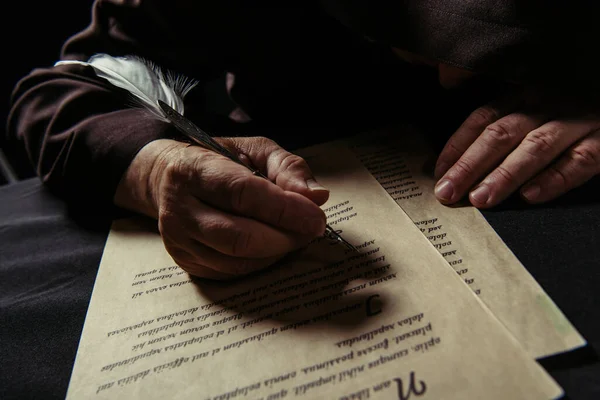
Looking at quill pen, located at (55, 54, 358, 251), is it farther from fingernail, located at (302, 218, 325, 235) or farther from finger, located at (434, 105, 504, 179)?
finger, located at (434, 105, 504, 179)

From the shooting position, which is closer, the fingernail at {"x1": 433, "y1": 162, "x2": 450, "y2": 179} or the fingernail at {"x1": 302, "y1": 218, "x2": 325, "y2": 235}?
the fingernail at {"x1": 302, "y1": 218, "x2": 325, "y2": 235}

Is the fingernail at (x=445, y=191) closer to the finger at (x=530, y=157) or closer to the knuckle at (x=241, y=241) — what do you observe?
the finger at (x=530, y=157)

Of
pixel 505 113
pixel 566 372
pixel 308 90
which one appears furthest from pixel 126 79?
pixel 566 372

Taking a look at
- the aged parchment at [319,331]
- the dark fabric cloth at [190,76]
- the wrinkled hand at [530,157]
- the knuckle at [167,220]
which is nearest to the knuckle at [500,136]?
the wrinkled hand at [530,157]

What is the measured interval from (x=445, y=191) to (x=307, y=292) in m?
0.23

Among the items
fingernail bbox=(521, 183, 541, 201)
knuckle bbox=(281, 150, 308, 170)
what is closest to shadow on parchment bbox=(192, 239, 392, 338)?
knuckle bbox=(281, 150, 308, 170)

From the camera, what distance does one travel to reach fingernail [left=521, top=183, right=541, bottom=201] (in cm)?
56

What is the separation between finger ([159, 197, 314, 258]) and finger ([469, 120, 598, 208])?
0.24 meters

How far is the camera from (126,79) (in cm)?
77

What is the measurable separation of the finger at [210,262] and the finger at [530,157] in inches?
11.2

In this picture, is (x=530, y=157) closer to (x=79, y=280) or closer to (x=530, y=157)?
(x=530, y=157)

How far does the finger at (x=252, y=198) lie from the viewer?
50 cm

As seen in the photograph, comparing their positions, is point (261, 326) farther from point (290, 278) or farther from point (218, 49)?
point (218, 49)

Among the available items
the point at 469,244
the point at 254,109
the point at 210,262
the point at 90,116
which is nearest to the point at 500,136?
the point at 469,244
